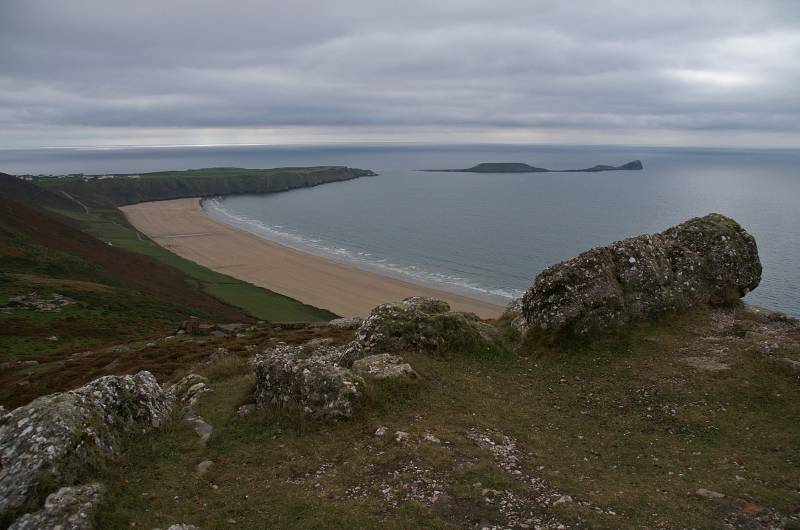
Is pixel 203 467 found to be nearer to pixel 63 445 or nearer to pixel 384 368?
pixel 63 445

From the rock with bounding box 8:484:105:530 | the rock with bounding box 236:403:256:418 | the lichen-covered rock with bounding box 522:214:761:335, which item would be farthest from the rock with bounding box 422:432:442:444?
the lichen-covered rock with bounding box 522:214:761:335

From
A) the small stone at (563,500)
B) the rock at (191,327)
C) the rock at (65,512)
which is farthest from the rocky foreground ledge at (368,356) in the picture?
the rock at (191,327)

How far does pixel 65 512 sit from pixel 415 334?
1415 centimetres

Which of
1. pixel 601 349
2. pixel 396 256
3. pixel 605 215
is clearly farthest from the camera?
pixel 605 215

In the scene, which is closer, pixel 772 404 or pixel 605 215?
pixel 772 404

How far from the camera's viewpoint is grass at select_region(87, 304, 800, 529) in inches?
482

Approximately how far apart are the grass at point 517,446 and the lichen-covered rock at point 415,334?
0.85 meters

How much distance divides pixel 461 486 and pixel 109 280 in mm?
75544

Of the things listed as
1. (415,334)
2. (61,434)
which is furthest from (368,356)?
(61,434)

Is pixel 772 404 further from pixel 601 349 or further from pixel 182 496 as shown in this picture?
pixel 182 496

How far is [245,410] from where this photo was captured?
59.2 feet

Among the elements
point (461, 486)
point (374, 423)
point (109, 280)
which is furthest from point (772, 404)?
point (109, 280)

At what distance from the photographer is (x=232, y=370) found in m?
24.6

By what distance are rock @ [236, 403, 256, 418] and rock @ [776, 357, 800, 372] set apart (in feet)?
64.8
